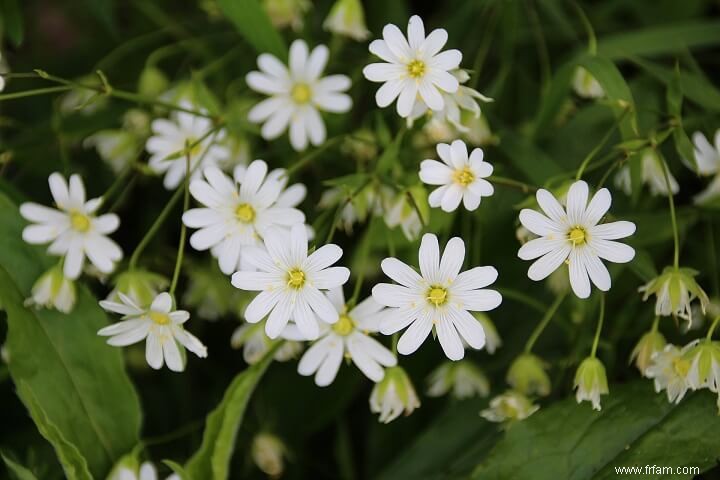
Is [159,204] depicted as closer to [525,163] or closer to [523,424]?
[525,163]

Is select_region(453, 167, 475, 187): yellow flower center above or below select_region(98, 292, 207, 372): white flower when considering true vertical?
above

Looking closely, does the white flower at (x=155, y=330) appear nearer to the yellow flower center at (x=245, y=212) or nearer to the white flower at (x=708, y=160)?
the yellow flower center at (x=245, y=212)

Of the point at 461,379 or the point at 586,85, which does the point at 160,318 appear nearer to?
the point at 461,379

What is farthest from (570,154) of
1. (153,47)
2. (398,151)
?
(153,47)

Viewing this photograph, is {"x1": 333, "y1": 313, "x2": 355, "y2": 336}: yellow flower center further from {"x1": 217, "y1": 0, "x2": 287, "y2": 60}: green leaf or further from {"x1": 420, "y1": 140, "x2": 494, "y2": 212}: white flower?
{"x1": 217, "y1": 0, "x2": 287, "y2": 60}: green leaf

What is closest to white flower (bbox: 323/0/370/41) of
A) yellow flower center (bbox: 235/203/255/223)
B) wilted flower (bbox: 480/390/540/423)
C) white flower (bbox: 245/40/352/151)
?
white flower (bbox: 245/40/352/151)
